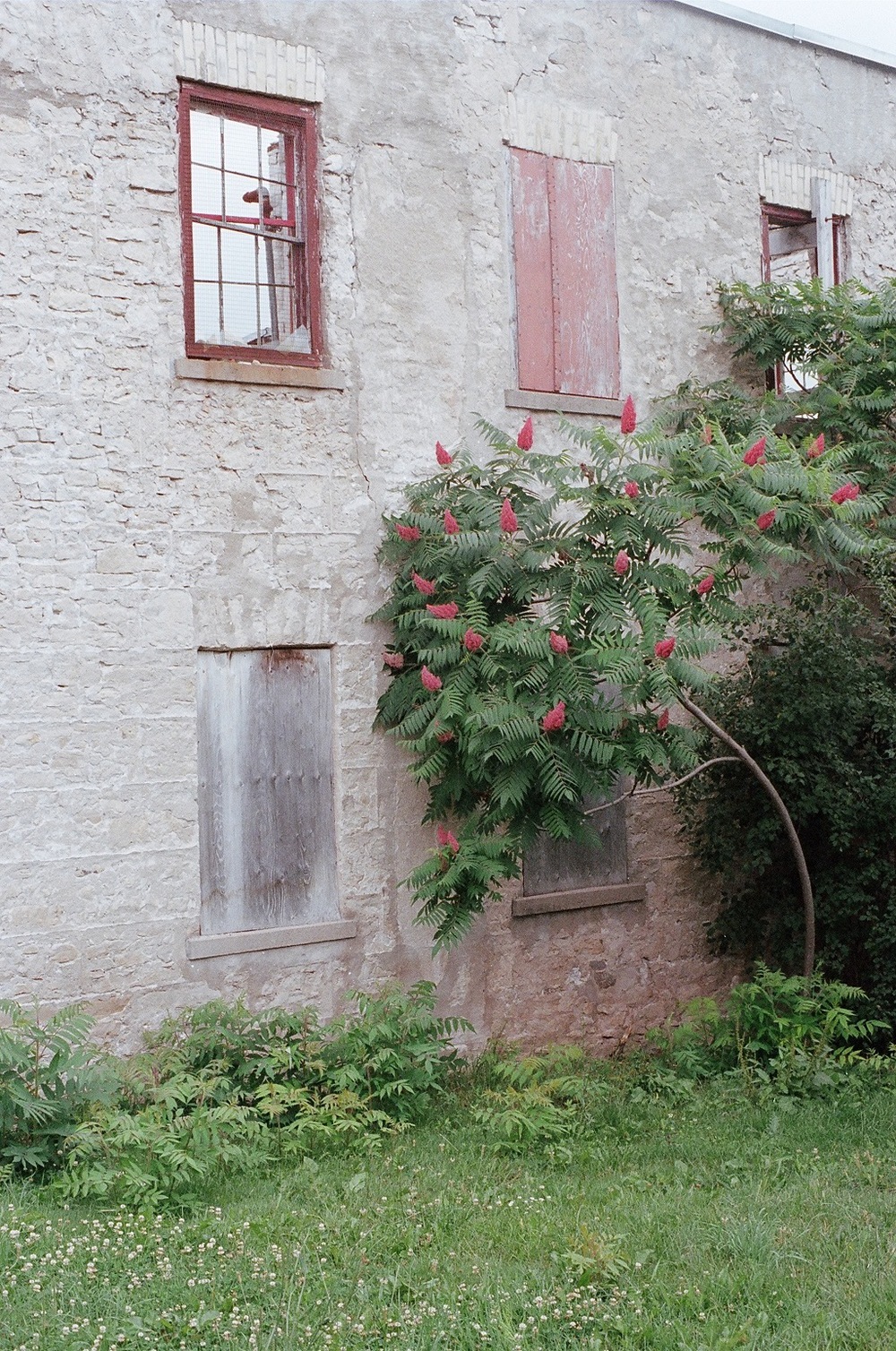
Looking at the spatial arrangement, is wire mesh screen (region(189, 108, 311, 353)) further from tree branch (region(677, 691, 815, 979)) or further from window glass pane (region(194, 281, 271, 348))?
tree branch (region(677, 691, 815, 979))

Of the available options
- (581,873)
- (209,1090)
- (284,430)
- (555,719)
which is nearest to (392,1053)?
(209,1090)

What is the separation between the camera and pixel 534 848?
8.75 meters

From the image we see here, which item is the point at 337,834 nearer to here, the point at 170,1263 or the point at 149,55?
the point at 170,1263

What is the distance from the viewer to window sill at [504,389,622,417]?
8641 mm

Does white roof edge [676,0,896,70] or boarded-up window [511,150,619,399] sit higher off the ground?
white roof edge [676,0,896,70]

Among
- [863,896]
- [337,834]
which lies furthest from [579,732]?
[863,896]

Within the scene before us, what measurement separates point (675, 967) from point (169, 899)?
3891 millimetres

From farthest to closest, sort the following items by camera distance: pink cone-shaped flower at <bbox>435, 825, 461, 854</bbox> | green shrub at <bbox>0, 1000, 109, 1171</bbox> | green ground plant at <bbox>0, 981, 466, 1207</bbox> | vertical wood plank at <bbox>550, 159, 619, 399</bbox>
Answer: vertical wood plank at <bbox>550, 159, 619, 399</bbox>
pink cone-shaped flower at <bbox>435, 825, 461, 854</bbox>
green shrub at <bbox>0, 1000, 109, 1171</bbox>
green ground plant at <bbox>0, 981, 466, 1207</bbox>

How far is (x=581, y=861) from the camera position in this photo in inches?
353

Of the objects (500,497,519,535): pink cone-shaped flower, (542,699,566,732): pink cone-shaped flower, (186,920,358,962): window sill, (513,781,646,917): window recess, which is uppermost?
(500,497,519,535): pink cone-shaped flower

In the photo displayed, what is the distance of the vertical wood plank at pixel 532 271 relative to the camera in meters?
8.71

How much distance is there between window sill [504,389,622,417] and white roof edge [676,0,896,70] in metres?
3.05

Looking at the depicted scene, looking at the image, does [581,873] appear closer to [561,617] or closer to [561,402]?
[561,617]

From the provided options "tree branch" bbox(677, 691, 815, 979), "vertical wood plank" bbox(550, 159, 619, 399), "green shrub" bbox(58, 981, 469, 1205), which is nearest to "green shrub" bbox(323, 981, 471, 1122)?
"green shrub" bbox(58, 981, 469, 1205)
